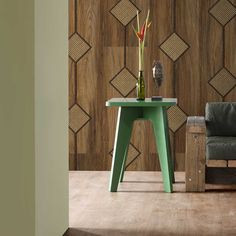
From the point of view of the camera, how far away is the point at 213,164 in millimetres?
5812

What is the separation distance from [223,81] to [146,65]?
71 centimetres

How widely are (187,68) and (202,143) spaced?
1165 mm

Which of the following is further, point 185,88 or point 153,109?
point 185,88

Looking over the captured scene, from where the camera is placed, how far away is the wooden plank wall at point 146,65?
5.78 meters

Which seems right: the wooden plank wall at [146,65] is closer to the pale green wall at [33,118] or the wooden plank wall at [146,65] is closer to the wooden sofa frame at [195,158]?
the wooden sofa frame at [195,158]

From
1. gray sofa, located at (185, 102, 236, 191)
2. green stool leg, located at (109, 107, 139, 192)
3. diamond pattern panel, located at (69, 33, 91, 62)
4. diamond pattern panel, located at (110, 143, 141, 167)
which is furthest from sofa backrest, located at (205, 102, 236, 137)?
diamond pattern panel, located at (69, 33, 91, 62)

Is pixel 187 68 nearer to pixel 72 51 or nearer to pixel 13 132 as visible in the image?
pixel 72 51

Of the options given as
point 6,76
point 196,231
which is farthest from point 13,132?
point 196,231

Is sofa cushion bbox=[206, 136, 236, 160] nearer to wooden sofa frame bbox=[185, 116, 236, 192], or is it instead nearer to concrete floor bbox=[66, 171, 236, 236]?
wooden sofa frame bbox=[185, 116, 236, 192]

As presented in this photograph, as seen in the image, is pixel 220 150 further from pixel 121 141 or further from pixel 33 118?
pixel 33 118

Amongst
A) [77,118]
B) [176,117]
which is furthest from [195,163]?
[77,118]

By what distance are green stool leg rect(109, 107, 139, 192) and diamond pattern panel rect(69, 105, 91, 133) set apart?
116cm

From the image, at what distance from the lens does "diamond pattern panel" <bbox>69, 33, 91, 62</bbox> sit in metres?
5.91

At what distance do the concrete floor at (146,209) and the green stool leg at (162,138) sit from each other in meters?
0.11
